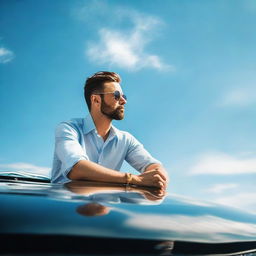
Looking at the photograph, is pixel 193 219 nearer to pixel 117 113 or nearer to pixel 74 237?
pixel 74 237

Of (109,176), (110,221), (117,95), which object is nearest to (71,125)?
(117,95)

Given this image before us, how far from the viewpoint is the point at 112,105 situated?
305 cm

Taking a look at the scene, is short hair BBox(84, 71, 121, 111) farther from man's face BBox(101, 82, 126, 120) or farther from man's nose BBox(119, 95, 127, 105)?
man's nose BBox(119, 95, 127, 105)

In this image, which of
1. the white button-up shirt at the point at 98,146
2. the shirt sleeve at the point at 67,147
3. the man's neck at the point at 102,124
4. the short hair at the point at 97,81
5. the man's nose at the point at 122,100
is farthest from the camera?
the short hair at the point at 97,81

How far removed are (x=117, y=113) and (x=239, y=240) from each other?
2.29m

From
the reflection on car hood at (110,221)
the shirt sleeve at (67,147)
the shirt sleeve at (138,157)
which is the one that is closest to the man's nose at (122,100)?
the shirt sleeve at (138,157)

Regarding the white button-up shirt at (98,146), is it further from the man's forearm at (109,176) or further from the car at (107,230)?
the car at (107,230)

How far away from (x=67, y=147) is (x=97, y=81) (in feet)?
3.84

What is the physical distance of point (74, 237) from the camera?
594mm

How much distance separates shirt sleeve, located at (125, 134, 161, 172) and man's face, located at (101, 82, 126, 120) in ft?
0.92

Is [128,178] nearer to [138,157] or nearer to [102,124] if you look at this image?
[138,157]

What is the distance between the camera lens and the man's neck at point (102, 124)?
9.62ft

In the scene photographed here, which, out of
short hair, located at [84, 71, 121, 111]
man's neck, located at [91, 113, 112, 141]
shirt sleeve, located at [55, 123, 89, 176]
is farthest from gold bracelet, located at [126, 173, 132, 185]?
short hair, located at [84, 71, 121, 111]

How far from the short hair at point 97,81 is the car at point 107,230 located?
2395 mm
